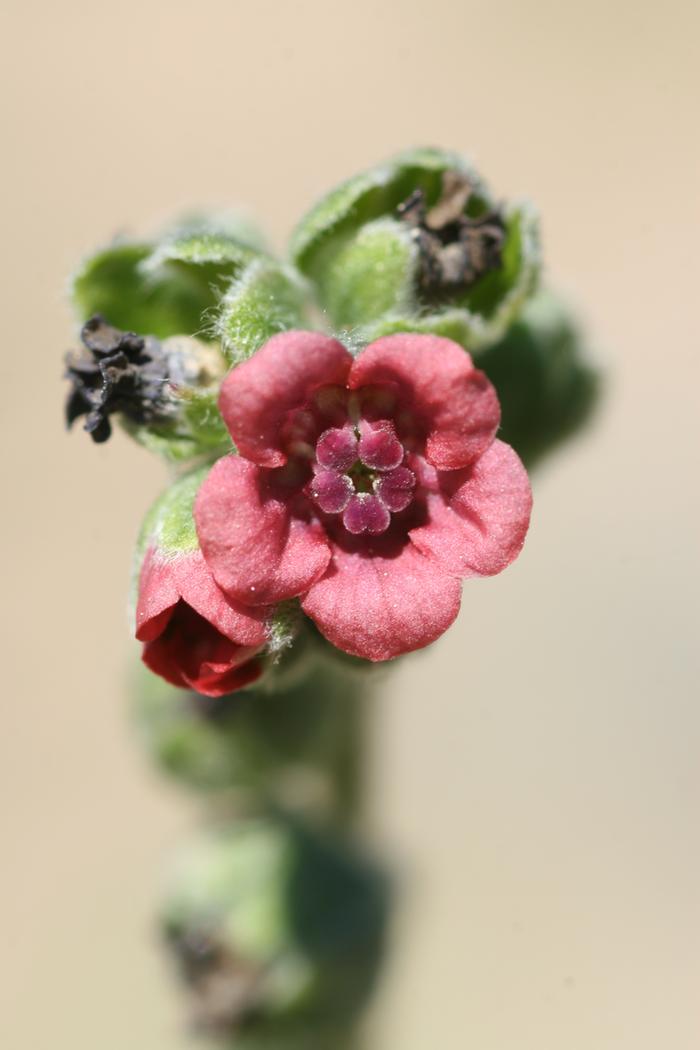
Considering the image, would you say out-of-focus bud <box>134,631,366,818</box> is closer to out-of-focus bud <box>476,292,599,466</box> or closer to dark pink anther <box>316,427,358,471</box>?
out-of-focus bud <box>476,292,599,466</box>

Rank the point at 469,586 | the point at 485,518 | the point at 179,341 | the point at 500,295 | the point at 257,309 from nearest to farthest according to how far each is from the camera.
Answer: the point at 485,518, the point at 257,309, the point at 179,341, the point at 500,295, the point at 469,586

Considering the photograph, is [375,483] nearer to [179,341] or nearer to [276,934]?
[179,341]

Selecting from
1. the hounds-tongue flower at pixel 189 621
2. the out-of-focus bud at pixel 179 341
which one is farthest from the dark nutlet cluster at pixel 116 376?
the hounds-tongue flower at pixel 189 621

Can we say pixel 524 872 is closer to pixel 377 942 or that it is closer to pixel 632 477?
pixel 632 477

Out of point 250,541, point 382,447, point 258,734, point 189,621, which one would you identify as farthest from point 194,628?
point 258,734

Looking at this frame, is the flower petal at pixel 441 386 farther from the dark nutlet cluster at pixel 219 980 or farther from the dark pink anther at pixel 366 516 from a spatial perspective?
the dark nutlet cluster at pixel 219 980

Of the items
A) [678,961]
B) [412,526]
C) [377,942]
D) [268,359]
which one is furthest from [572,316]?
[678,961]
